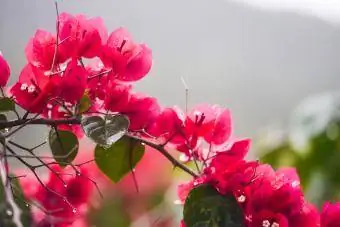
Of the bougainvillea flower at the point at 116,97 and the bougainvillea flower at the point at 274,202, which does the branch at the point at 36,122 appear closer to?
the bougainvillea flower at the point at 116,97

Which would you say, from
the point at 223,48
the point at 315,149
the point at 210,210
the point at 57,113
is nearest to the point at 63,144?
the point at 57,113

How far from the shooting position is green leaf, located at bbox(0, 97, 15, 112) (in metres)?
0.46

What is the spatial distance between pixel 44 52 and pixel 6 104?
0.05 metres

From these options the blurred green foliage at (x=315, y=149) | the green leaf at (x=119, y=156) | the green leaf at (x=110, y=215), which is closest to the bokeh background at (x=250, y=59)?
the blurred green foliage at (x=315, y=149)

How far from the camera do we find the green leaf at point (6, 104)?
46 cm

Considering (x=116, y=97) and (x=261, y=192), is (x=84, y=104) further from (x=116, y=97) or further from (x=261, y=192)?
(x=261, y=192)

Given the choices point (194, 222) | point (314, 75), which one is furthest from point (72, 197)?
point (314, 75)

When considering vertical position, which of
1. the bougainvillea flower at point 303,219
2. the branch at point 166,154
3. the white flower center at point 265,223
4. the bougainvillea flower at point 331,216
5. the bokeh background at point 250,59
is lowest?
the bougainvillea flower at point 331,216

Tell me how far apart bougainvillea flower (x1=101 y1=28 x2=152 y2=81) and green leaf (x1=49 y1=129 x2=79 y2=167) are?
6 cm

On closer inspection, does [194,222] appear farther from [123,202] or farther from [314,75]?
[314,75]

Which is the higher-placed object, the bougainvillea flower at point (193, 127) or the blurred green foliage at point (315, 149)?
the blurred green foliage at point (315, 149)

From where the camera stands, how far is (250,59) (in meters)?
1.40

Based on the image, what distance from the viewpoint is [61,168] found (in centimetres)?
54

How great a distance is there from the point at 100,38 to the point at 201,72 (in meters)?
0.88
